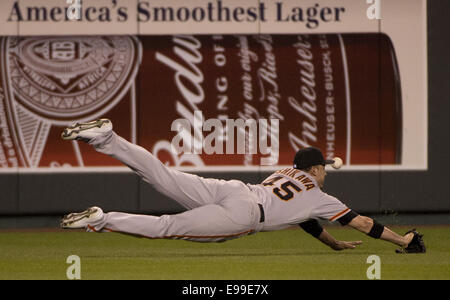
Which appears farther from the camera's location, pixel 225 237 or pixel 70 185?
pixel 70 185

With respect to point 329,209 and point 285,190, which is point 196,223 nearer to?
point 285,190

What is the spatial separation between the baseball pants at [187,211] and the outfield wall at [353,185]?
621 centimetres

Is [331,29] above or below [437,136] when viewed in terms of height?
above

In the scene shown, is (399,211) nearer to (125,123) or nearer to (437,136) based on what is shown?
(437,136)

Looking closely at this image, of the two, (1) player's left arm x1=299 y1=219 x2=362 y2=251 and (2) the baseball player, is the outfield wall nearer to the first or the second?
(1) player's left arm x1=299 y1=219 x2=362 y2=251

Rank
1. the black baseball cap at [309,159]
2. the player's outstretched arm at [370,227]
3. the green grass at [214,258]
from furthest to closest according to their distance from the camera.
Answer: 1. the black baseball cap at [309,159]
2. the player's outstretched arm at [370,227]
3. the green grass at [214,258]

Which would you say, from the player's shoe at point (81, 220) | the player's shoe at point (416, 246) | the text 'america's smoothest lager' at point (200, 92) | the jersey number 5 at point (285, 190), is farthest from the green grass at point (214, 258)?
the text 'america's smoothest lager' at point (200, 92)

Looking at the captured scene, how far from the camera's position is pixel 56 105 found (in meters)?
15.9

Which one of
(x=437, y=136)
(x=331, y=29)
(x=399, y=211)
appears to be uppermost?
(x=331, y=29)

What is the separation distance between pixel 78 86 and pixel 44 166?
53.9 inches

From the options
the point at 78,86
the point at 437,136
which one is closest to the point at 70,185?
the point at 78,86

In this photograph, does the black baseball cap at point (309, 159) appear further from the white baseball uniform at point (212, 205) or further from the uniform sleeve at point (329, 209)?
the uniform sleeve at point (329, 209)

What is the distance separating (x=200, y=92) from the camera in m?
16.0

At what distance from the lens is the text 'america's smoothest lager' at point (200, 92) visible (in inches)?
626
